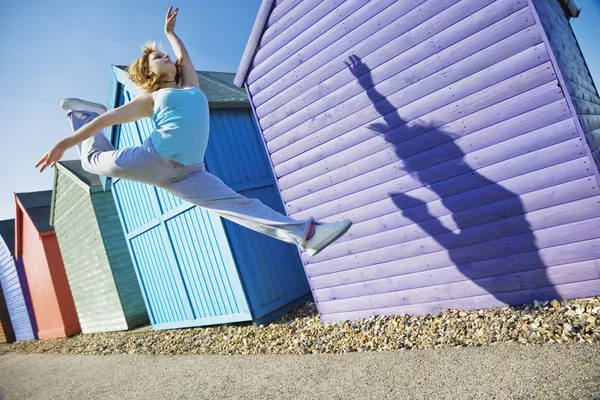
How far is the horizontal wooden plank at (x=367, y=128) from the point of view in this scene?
377 centimetres

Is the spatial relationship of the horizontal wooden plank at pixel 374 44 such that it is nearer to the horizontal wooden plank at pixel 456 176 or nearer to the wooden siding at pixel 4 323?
the horizontal wooden plank at pixel 456 176

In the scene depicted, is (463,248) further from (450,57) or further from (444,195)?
(450,57)

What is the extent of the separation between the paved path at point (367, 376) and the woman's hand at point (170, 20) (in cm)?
315

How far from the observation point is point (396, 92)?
4.34 meters

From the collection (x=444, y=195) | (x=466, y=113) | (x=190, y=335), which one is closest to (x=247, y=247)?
(x=190, y=335)

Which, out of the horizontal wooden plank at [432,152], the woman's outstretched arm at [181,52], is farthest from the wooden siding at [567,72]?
the woman's outstretched arm at [181,52]

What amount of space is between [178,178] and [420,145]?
2472 millimetres

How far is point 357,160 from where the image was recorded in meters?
4.74

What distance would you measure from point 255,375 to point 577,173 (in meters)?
3.59

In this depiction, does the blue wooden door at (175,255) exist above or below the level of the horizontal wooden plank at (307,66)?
below

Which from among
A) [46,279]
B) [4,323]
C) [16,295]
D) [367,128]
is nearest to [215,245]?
[367,128]

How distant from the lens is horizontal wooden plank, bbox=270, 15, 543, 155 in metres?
3.70

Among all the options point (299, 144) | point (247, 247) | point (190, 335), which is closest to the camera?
point (299, 144)

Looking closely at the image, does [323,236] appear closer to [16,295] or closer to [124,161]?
[124,161]
